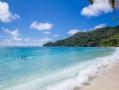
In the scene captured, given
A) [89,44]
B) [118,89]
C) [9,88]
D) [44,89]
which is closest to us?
[118,89]

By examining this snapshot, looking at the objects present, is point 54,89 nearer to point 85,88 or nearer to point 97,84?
point 85,88

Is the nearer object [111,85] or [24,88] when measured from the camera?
[111,85]

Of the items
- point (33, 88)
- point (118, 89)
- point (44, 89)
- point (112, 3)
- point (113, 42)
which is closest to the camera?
point (118, 89)

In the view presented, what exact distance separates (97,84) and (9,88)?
3653 millimetres

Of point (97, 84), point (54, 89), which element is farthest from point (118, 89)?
point (54, 89)

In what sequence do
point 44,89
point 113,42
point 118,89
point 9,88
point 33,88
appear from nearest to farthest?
1. point 118,89
2. point 44,89
3. point 33,88
4. point 9,88
5. point 113,42

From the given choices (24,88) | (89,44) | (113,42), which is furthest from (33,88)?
(89,44)

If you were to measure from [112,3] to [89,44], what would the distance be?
142272 millimetres

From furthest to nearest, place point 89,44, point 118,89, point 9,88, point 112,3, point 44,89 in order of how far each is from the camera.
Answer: point 89,44 < point 112,3 < point 9,88 < point 44,89 < point 118,89

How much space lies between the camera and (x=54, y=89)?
7.23 m

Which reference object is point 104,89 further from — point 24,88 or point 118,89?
point 24,88

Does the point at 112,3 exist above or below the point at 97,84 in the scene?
above

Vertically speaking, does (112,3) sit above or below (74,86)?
above

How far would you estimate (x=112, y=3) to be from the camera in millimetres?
14383
